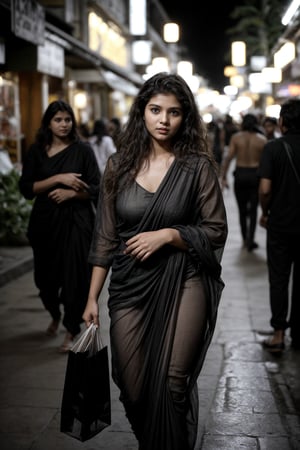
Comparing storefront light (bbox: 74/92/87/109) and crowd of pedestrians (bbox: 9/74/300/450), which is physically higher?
storefront light (bbox: 74/92/87/109)

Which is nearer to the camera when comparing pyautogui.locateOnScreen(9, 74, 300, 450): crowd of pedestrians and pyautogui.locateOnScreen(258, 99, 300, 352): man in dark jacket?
pyautogui.locateOnScreen(9, 74, 300, 450): crowd of pedestrians

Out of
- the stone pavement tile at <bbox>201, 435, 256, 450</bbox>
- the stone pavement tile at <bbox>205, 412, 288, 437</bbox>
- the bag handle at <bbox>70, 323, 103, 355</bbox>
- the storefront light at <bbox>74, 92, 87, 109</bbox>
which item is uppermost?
the storefront light at <bbox>74, 92, 87, 109</bbox>

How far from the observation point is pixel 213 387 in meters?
5.37

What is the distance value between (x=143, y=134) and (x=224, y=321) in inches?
158

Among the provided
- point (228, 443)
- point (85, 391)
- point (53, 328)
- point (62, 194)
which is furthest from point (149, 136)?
point (53, 328)

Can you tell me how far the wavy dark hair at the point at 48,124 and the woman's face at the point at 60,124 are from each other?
3 centimetres

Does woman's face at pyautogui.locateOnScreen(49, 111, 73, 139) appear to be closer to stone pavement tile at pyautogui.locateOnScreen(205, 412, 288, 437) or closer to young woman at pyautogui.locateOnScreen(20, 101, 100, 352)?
young woman at pyautogui.locateOnScreen(20, 101, 100, 352)

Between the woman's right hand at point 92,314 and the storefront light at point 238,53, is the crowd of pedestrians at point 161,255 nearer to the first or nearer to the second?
the woman's right hand at point 92,314

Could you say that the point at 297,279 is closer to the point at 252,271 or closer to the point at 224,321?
the point at 224,321

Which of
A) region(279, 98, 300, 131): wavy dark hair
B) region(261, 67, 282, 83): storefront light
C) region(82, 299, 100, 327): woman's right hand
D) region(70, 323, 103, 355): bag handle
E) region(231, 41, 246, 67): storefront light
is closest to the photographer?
region(70, 323, 103, 355): bag handle

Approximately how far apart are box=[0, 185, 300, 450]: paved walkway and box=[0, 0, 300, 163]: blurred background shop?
5.05 m

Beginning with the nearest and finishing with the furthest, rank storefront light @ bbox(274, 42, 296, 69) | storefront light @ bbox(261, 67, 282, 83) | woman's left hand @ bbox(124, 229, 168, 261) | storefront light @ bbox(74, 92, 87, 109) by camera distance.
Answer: woman's left hand @ bbox(124, 229, 168, 261), storefront light @ bbox(74, 92, 87, 109), storefront light @ bbox(274, 42, 296, 69), storefront light @ bbox(261, 67, 282, 83)

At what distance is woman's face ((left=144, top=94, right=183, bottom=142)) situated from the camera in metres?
3.50

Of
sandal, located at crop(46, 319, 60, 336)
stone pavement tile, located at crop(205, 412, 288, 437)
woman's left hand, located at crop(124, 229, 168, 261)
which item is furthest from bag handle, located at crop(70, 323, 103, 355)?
sandal, located at crop(46, 319, 60, 336)
